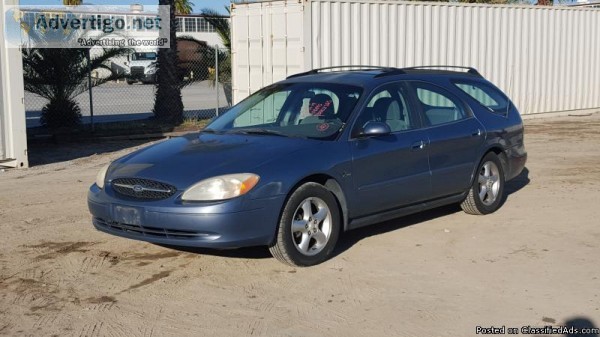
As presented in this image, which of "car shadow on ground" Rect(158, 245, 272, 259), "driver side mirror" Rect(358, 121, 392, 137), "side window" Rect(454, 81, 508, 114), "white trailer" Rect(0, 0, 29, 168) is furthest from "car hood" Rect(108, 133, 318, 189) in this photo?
"white trailer" Rect(0, 0, 29, 168)

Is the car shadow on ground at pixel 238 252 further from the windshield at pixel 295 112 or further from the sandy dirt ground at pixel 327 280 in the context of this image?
the windshield at pixel 295 112

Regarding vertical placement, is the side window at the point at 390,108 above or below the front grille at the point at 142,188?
above

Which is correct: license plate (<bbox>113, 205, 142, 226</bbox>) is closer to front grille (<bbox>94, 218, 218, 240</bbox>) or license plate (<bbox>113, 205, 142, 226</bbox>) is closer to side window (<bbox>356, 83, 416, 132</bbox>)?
front grille (<bbox>94, 218, 218, 240</bbox>)

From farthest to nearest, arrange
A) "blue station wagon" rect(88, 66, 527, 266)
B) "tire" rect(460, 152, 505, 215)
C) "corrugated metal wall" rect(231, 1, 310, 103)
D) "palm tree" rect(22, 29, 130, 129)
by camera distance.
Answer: "palm tree" rect(22, 29, 130, 129), "corrugated metal wall" rect(231, 1, 310, 103), "tire" rect(460, 152, 505, 215), "blue station wagon" rect(88, 66, 527, 266)

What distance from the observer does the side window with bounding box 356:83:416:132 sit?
7176 mm

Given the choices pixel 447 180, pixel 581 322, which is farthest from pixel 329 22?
pixel 581 322

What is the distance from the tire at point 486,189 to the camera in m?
8.20

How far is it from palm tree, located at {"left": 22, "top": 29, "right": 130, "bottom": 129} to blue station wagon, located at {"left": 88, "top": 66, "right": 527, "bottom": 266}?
963 cm

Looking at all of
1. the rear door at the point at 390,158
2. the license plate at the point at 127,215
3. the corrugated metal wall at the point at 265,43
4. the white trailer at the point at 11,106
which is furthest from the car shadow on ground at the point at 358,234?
the corrugated metal wall at the point at 265,43

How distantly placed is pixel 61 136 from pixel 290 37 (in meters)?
A: 4.79

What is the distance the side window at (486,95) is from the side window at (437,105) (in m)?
0.45

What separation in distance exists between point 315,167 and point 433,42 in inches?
445

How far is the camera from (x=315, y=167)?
6.41m

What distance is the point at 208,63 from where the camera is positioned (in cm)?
1930
